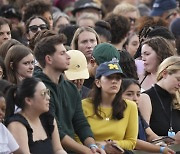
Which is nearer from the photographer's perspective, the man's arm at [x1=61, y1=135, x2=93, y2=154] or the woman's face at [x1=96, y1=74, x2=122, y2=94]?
the man's arm at [x1=61, y1=135, x2=93, y2=154]

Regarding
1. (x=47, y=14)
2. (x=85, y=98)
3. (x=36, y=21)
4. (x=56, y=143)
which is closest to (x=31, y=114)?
(x=56, y=143)

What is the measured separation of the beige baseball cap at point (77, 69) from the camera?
968 cm

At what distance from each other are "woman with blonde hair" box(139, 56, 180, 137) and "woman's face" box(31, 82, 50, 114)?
1.96 m

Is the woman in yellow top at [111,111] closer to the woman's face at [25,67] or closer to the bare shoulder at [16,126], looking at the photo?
the woman's face at [25,67]

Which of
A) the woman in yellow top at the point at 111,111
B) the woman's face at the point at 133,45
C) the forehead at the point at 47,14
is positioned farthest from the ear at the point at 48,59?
the forehead at the point at 47,14

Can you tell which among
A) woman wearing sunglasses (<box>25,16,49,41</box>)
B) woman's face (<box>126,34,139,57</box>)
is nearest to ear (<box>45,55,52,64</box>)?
woman wearing sunglasses (<box>25,16,49,41</box>)

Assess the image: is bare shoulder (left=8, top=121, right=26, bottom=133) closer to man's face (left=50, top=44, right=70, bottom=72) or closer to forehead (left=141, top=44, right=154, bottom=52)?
man's face (left=50, top=44, right=70, bottom=72)

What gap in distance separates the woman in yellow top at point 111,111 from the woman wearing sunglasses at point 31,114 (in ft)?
2.75

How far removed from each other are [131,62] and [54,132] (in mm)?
2286

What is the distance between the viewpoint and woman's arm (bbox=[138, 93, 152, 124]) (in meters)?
9.96

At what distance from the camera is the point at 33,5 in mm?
14344

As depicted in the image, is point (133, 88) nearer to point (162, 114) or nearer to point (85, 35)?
point (162, 114)

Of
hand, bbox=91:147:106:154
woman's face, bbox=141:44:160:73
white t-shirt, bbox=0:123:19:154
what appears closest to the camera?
white t-shirt, bbox=0:123:19:154

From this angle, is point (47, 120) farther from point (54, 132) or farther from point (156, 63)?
point (156, 63)
